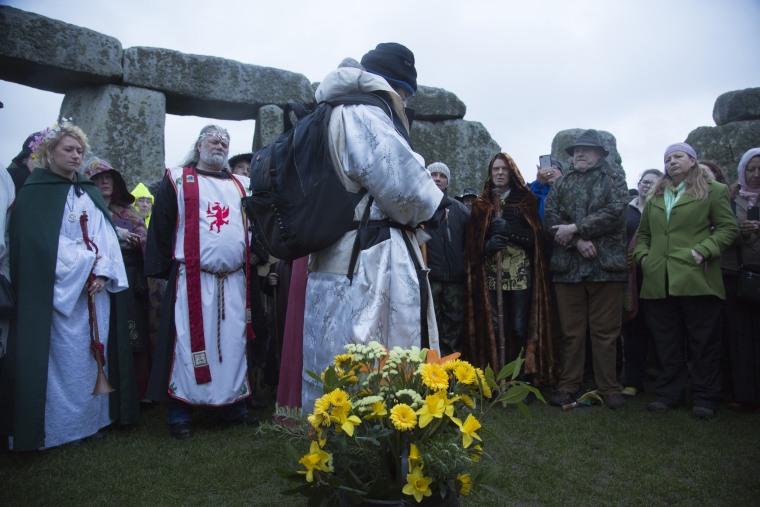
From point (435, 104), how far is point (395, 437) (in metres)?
6.83

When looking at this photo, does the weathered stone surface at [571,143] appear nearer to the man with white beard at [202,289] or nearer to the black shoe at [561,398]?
the black shoe at [561,398]

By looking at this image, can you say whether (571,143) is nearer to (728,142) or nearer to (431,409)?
(728,142)

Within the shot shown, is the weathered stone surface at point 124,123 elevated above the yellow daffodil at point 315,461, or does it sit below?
above

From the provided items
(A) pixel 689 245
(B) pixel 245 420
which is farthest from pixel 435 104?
(B) pixel 245 420

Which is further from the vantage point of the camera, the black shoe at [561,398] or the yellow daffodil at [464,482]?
the black shoe at [561,398]

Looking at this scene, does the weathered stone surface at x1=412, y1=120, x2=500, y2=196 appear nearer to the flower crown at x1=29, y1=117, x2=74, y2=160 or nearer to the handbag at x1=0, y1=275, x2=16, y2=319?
the flower crown at x1=29, y1=117, x2=74, y2=160

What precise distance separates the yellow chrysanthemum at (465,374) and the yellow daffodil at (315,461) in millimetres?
419

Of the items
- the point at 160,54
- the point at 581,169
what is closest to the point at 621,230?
the point at 581,169

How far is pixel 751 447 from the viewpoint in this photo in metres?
3.26

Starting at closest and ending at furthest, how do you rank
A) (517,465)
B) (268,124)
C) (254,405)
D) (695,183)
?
1. (517,465)
2. (695,183)
3. (254,405)
4. (268,124)

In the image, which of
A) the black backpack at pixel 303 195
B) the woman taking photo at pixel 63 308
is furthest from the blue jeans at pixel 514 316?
the woman taking photo at pixel 63 308

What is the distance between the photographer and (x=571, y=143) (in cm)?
873

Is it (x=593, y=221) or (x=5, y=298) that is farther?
(x=593, y=221)

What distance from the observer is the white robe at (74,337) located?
11.1ft
